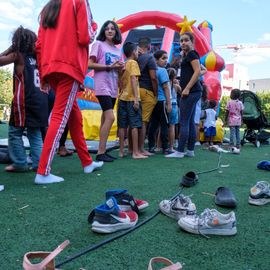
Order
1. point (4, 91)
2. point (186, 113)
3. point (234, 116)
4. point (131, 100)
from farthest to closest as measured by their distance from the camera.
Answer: point (4, 91), point (234, 116), point (186, 113), point (131, 100)

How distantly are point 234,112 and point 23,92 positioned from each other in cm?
465

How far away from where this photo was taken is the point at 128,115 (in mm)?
4273

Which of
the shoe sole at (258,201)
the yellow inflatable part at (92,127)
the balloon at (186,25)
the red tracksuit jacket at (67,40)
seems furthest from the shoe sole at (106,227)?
the balloon at (186,25)

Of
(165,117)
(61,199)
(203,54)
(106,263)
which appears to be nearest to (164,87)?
(165,117)

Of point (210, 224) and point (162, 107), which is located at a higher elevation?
point (162, 107)

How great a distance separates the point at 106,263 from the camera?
136 cm

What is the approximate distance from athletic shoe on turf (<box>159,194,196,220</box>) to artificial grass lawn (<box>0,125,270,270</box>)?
4 cm

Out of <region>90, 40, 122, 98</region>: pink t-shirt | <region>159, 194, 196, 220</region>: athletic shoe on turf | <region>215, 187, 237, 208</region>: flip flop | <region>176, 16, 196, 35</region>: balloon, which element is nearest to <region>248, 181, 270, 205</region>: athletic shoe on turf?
<region>215, 187, 237, 208</region>: flip flop

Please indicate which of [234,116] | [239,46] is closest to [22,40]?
[234,116]

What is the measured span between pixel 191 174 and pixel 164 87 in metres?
2.17

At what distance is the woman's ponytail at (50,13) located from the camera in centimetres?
275

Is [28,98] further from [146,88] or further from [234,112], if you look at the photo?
[234,112]

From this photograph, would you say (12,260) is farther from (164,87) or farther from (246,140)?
(246,140)

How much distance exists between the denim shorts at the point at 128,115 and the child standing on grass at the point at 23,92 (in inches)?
50.2
